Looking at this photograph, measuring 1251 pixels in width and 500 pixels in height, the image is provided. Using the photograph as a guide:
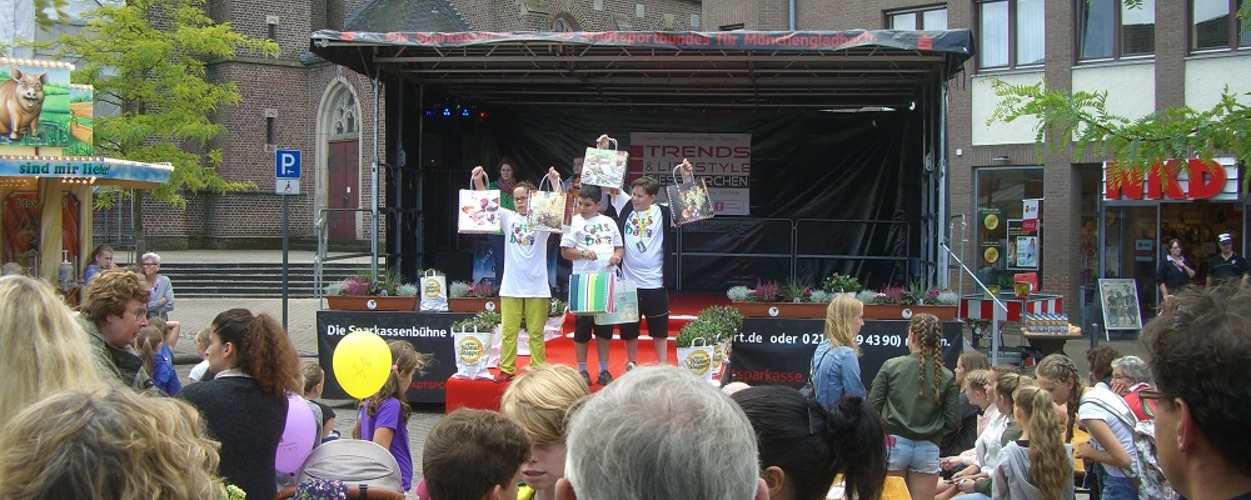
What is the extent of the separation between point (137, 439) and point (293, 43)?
1385 inches

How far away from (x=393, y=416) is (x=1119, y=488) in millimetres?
3471

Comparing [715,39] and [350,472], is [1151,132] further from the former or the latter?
[350,472]

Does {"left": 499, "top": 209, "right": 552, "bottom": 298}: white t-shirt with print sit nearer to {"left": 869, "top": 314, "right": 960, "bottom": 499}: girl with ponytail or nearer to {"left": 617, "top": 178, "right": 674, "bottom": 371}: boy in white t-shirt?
{"left": 617, "top": 178, "right": 674, "bottom": 371}: boy in white t-shirt

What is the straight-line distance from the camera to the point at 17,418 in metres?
2.22

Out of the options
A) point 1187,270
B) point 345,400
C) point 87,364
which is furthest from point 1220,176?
point 87,364

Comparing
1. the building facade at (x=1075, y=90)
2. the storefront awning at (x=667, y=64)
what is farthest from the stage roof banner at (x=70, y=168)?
the building facade at (x=1075, y=90)

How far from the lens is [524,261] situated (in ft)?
32.9

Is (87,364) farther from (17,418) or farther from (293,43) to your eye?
(293,43)

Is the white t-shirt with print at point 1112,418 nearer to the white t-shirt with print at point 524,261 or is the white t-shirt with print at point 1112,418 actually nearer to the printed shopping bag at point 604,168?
the printed shopping bag at point 604,168

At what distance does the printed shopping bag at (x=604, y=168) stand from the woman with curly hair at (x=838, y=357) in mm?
3424

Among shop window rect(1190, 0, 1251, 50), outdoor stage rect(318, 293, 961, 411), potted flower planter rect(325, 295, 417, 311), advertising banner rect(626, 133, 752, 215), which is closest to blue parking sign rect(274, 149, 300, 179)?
potted flower planter rect(325, 295, 417, 311)

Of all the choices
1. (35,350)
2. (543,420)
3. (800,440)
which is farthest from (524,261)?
(800,440)

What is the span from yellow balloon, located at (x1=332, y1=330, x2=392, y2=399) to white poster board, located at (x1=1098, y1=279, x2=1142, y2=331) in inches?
580

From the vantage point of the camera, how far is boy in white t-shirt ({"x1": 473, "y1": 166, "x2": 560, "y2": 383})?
395 inches
